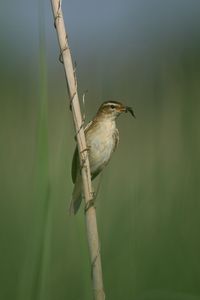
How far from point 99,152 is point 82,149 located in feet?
2.94

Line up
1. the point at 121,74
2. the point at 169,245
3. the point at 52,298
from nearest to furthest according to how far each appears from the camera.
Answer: the point at 52,298
the point at 169,245
the point at 121,74

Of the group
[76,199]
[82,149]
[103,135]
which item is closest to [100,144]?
[103,135]

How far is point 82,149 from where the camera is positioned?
1.22 meters

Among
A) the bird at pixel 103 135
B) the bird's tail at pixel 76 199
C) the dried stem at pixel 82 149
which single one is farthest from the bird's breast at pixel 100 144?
the dried stem at pixel 82 149

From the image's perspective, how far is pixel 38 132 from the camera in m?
1.15

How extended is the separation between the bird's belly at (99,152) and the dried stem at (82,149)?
33.0 inches

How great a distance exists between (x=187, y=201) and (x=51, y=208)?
1.57ft

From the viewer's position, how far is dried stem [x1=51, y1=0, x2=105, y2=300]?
3.90 ft

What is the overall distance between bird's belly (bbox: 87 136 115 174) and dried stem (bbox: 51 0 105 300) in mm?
837

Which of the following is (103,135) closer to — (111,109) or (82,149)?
(111,109)

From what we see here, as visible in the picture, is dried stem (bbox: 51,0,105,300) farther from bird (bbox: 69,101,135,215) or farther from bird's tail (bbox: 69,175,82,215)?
bird (bbox: 69,101,135,215)

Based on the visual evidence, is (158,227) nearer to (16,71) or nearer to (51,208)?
(51,208)

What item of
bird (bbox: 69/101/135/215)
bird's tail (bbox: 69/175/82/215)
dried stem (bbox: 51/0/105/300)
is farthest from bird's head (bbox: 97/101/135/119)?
dried stem (bbox: 51/0/105/300)

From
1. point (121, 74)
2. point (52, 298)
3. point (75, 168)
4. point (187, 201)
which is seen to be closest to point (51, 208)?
point (52, 298)
